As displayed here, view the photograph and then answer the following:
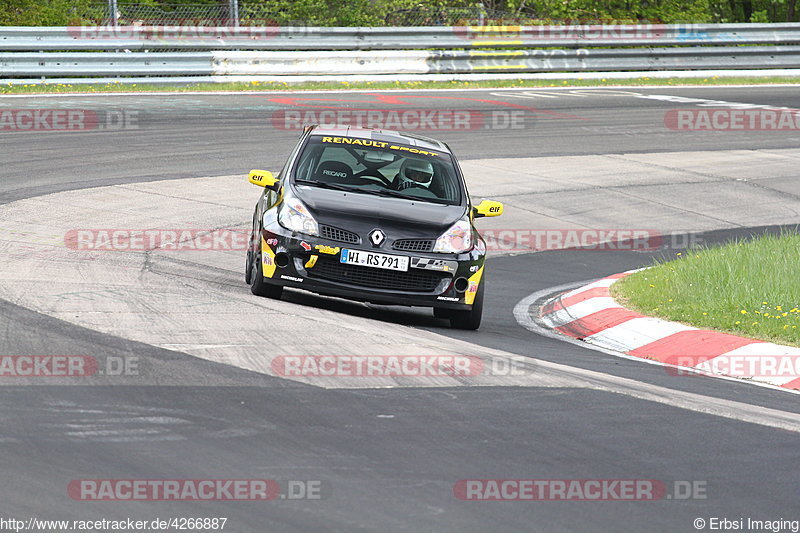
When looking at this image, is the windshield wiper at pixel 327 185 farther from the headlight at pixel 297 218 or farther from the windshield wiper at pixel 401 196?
the headlight at pixel 297 218

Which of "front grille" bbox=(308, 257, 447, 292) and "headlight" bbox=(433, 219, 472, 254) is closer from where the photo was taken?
"front grille" bbox=(308, 257, 447, 292)

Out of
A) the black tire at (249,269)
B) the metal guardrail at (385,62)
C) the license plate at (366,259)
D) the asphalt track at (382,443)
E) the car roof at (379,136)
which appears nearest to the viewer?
the asphalt track at (382,443)

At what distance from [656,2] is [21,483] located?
35755 mm

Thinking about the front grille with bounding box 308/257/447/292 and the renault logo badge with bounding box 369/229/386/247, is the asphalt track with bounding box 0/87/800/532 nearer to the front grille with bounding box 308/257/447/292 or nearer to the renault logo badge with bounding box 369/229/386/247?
the front grille with bounding box 308/257/447/292

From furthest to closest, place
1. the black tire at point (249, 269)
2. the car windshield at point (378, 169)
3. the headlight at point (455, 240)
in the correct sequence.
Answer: the black tire at point (249, 269), the car windshield at point (378, 169), the headlight at point (455, 240)

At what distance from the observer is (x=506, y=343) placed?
876 centimetres

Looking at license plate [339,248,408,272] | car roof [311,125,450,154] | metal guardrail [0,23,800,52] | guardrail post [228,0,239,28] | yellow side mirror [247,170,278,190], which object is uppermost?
guardrail post [228,0,239,28]

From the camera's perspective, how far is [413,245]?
30.5ft

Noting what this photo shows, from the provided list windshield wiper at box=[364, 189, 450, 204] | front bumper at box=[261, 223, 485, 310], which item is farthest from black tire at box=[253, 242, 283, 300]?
windshield wiper at box=[364, 189, 450, 204]

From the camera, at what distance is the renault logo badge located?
9.18 m

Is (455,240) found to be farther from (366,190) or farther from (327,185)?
(327,185)

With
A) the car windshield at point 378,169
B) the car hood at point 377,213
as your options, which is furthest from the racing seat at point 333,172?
the car hood at point 377,213

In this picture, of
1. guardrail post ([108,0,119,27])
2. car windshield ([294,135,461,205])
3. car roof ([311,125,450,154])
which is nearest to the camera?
car windshield ([294,135,461,205])

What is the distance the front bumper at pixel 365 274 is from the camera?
9.16m
